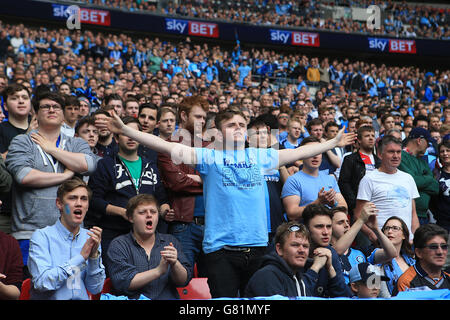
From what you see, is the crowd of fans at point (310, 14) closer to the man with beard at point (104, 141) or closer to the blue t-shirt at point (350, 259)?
the man with beard at point (104, 141)

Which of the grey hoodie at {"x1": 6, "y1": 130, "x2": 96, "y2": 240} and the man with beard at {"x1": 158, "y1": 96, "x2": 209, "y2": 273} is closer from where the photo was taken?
the grey hoodie at {"x1": 6, "y1": 130, "x2": 96, "y2": 240}

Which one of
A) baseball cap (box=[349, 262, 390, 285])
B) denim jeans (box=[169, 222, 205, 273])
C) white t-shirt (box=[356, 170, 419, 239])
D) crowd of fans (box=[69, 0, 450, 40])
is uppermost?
crowd of fans (box=[69, 0, 450, 40])

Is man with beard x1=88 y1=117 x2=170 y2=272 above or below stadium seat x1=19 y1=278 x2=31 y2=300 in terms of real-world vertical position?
above

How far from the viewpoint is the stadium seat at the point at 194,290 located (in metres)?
4.16

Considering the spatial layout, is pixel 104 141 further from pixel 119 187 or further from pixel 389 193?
pixel 389 193

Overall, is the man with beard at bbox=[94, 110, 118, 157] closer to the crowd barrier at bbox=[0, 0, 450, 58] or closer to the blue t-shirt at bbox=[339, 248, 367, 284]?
the blue t-shirt at bbox=[339, 248, 367, 284]

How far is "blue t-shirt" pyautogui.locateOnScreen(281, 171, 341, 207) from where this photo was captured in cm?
526

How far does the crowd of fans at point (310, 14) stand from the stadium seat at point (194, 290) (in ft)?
74.3

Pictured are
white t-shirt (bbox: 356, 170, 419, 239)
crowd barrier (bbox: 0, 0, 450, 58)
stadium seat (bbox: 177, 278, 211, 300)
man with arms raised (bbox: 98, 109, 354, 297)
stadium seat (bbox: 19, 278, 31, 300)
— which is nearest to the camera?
stadium seat (bbox: 19, 278, 31, 300)

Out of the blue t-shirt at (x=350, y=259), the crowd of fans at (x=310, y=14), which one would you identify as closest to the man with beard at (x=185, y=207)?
the blue t-shirt at (x=350, y=259)

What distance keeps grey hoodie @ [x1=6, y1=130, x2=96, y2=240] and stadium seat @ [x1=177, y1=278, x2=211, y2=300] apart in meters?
1.13

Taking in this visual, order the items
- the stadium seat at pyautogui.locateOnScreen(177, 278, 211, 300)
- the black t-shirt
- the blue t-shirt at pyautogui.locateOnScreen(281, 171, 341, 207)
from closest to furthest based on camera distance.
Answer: the stadium seat at pyautogui.locateOnScreen(177, 278, 211, 300) → the black t-shirt → the blue t-shirt at pyautogui.locateOnScreen(281, 171, 341, 207)

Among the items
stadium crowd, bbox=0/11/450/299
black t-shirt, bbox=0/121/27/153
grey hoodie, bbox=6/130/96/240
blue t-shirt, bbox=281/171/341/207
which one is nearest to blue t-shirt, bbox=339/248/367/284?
stadium crowd, bbox=0/11/450/299
